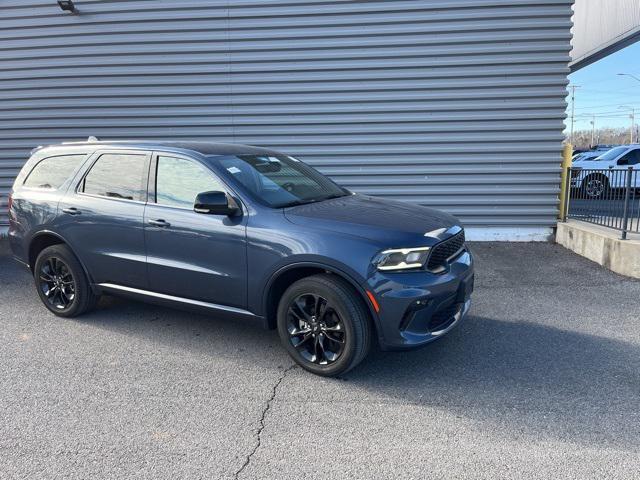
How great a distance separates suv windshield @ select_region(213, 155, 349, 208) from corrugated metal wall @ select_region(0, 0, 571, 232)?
356 centimetres

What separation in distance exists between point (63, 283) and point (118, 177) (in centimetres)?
129

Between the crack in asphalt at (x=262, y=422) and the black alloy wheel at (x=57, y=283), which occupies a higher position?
the black alloy wheel at (x=57, y=283)

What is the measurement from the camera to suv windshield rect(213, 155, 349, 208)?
407 cm

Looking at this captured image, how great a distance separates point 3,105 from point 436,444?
9880 mm

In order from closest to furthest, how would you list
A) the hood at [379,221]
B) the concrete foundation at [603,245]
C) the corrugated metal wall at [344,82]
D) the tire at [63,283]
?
the hood at [379,221], the tire at [63,283], the concrete foundation at [603,245], the corrugated metal wall at [344,82]

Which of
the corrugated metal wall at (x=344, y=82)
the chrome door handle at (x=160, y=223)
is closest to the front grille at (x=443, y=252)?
the chrome door handle at (x=160, y=223)

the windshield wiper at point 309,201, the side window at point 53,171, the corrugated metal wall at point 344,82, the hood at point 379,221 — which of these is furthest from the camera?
the corrugated metal wall at point 344,82

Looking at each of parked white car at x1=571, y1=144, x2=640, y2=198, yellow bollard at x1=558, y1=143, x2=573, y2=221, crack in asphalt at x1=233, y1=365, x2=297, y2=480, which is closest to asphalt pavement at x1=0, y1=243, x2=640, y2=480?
crack in asphalt at x1=233, y1=365, x2=297, y2=480

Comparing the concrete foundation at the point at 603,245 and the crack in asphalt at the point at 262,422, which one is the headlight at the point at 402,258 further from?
the concrete foundation at the point at 603,245

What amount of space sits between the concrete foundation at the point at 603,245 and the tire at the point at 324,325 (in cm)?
Answer: 439

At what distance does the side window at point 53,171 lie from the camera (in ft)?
16.0

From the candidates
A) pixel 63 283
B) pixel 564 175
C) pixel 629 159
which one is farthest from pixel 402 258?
pixel 629 159

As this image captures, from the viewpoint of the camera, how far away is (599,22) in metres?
17.2

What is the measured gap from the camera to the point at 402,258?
3.44 m
